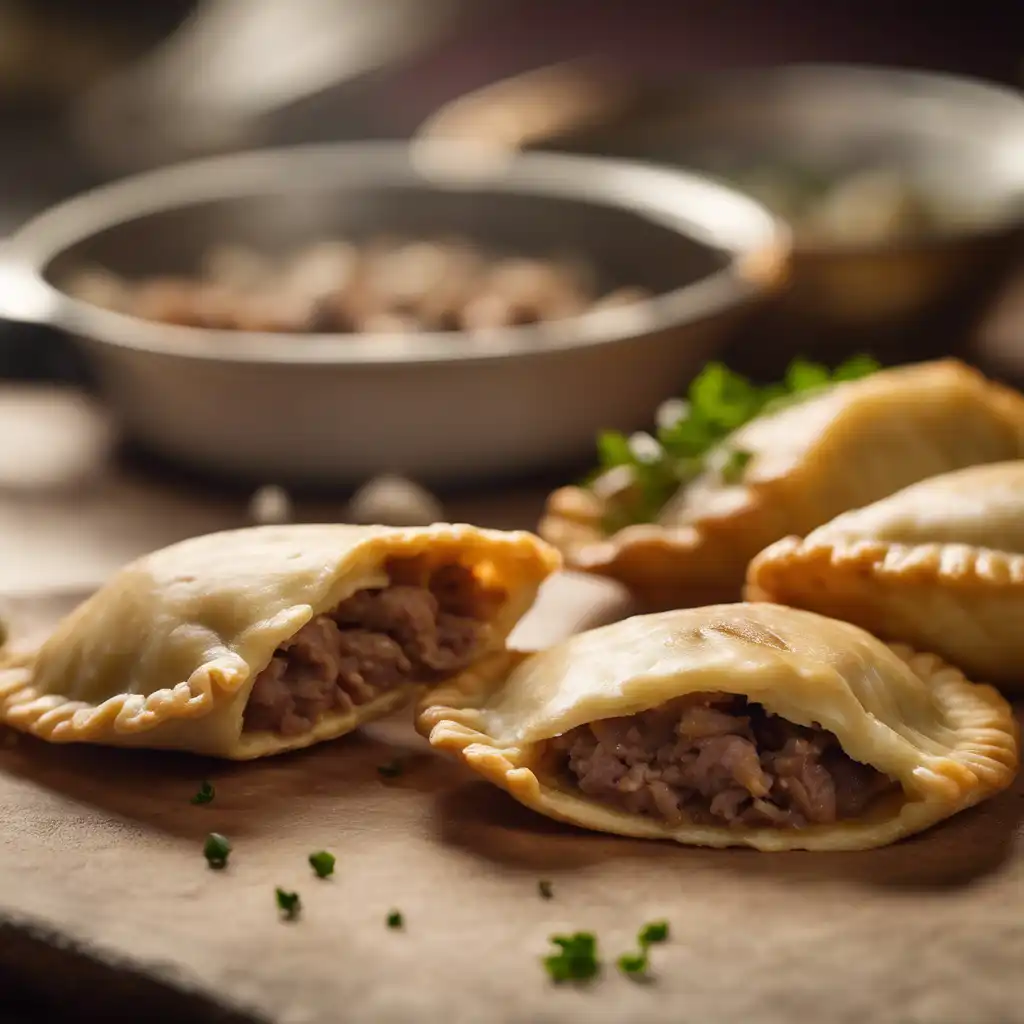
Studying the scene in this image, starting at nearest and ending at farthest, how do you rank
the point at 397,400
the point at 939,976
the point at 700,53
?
the point at 939,976, the point at 397,400, the point at 700,53

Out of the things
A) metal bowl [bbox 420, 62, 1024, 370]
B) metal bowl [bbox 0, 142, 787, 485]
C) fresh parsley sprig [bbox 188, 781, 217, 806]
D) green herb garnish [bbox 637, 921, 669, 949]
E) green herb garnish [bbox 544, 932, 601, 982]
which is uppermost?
metal bowl [bbox 420, 62, 1024, 370]

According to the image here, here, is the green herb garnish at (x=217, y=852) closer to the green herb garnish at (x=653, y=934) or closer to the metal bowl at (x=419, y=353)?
the green herb garnish at (x=653, y=934)

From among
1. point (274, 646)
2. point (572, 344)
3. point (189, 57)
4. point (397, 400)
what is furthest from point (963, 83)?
point (274, 646)

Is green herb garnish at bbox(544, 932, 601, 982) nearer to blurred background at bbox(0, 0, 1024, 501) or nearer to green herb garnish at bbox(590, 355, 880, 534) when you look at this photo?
green herb garnish at bbox(590, 355, 880, 534)

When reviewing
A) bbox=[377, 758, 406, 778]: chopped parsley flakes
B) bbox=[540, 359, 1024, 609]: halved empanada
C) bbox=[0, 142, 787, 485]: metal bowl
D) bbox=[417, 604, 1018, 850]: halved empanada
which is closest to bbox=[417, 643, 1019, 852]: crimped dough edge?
bbox=[417, 604, 1018, 850]: halved empanada

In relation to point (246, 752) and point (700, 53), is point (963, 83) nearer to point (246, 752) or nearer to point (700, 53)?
point (700, 53)

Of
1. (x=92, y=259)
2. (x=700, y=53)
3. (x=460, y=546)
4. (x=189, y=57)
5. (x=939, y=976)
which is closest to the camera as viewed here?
(x=939, y=976)

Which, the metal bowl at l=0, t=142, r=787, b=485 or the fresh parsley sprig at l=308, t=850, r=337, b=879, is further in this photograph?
the metal bowl at l=0, t=142, r=787, b=485

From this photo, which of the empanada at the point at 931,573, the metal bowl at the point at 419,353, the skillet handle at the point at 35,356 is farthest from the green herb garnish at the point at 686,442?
the skillet handle at the point at 35,356
